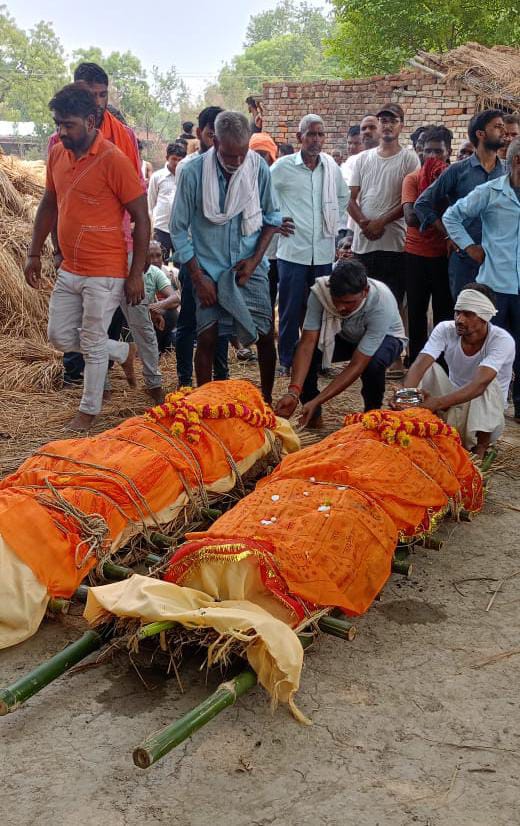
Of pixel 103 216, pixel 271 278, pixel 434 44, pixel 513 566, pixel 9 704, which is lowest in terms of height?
pixel 513 566

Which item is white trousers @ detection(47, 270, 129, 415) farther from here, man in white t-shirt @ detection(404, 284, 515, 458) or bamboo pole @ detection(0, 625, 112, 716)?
bamboo pole @ detection(0, 625, 112, 716)

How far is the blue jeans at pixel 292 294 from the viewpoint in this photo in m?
5.91

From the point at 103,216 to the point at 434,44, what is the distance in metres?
23.7

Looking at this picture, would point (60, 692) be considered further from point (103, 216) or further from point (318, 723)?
point (103, 216)

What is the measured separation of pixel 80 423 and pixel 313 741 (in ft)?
9.63

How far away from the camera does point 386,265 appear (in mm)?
6301

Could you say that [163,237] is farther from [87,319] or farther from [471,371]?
[471,371]

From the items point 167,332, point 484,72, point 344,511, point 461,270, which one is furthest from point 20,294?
point 484,72

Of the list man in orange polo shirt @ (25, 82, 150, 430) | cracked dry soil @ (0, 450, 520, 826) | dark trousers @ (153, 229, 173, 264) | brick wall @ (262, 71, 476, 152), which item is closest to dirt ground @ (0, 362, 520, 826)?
cracked dry soil @ (0, 450, 520, 826)

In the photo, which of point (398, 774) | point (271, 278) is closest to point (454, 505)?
point (398, 774)

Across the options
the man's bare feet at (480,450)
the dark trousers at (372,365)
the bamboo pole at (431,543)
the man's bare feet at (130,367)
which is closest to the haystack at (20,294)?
the man's bare feet at (130,367)

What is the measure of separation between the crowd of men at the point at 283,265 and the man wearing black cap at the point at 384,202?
0.73 feet

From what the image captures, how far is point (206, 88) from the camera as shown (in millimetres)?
67688

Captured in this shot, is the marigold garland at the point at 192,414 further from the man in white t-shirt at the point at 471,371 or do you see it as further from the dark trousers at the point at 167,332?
the dark trousers at the point at 167,332
